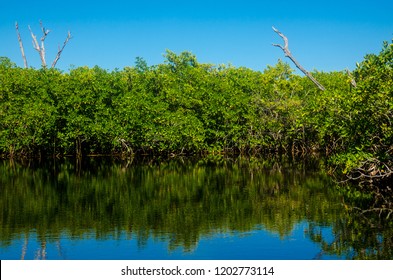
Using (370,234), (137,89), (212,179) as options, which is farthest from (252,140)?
(370,234)

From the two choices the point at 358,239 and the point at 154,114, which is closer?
the point at 358,239

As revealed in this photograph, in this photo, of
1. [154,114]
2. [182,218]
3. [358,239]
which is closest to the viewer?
[358,239]

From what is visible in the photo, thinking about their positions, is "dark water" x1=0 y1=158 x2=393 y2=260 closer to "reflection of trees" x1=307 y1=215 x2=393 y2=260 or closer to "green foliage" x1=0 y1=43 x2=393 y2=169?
"reflection of trees" x1=307 y1=215 x2=393 y2=260

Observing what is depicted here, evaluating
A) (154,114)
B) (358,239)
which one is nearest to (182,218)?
(358,239)

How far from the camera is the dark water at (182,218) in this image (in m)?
Answer: 12.9

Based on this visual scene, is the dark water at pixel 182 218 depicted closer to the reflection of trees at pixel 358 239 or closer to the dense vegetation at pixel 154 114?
the reflection of trees at pixel 358 239

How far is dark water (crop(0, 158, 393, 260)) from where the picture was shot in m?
12.9

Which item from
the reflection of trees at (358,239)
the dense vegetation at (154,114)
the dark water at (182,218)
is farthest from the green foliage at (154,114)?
the reflection of trees at (358,239)

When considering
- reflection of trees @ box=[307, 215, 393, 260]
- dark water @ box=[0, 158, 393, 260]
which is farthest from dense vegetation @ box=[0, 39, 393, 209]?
reflection of trees @ box=[307, 215, 393, 260]

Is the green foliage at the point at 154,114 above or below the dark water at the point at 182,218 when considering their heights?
above

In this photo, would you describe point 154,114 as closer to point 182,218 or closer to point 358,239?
point 182,218

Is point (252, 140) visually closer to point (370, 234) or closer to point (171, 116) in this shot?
point (171, 116)

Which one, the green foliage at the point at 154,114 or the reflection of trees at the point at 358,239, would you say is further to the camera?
the green foliage at the point at 154,114

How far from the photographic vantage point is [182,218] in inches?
653
